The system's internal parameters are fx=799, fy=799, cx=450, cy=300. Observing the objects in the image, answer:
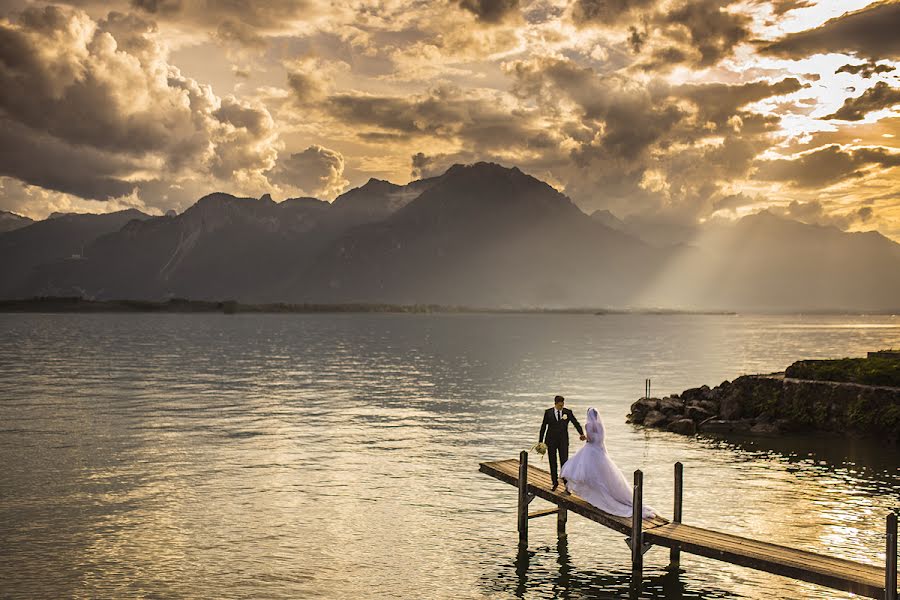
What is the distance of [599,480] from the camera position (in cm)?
2370

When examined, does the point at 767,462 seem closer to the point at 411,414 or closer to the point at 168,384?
the point at 411,414

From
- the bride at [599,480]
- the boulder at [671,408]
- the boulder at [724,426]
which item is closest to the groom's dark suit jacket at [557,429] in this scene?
the bride at [599,480]

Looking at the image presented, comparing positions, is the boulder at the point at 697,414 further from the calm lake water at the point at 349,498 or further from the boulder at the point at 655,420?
the calm lake water at the point at 349,498

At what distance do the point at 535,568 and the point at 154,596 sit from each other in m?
10.7

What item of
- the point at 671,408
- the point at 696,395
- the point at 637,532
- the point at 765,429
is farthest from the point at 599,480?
the point at 696,395

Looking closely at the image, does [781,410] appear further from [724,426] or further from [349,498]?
[349,498]

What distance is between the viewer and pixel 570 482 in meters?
24.4

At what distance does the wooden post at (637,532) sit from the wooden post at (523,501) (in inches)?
172

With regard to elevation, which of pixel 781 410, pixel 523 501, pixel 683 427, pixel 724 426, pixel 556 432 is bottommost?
pixel 683 427

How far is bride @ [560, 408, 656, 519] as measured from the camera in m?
23.4

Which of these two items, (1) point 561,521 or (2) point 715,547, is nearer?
(2) point 715,547

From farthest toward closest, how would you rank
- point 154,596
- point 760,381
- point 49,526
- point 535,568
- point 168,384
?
1. point 168,384
2. point 760,381
3. point 49,526
4. point 535,568
5. point 154,596

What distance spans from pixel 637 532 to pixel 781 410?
3262cm

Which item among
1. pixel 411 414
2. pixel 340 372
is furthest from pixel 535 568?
pixel 340 372
